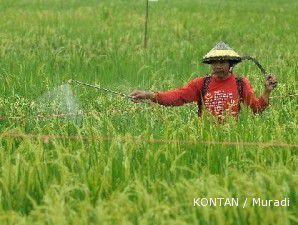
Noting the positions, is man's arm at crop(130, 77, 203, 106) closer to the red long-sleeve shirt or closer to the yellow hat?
the red long-sleeve shirt

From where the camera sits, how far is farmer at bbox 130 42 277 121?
435cm

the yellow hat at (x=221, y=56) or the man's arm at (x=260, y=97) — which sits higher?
the yellow hat at (x=221, y=56)

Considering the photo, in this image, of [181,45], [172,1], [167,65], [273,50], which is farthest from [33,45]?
[172,1]

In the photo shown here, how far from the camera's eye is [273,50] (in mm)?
9477

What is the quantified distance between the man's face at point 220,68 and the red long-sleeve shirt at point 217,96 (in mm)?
34

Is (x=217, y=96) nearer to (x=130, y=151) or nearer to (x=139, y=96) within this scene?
(x=139, y=96)

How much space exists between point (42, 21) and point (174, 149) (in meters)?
9.18

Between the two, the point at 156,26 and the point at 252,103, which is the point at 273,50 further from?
the point at 252,103

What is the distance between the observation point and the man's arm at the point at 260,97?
4.21 m

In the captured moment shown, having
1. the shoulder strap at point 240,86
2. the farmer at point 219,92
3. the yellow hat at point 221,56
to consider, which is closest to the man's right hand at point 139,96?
the farmer at point 219,92

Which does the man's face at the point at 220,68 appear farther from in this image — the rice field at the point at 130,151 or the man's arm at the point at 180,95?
the rice field at the point at 130,151

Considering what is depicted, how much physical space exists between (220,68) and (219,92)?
0.16 m

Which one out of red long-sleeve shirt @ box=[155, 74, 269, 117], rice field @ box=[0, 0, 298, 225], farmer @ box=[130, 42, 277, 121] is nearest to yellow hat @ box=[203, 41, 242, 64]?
farmer @ box=[130, 42, 277, 121]

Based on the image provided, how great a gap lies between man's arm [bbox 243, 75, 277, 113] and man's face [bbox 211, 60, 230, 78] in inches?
5.7
